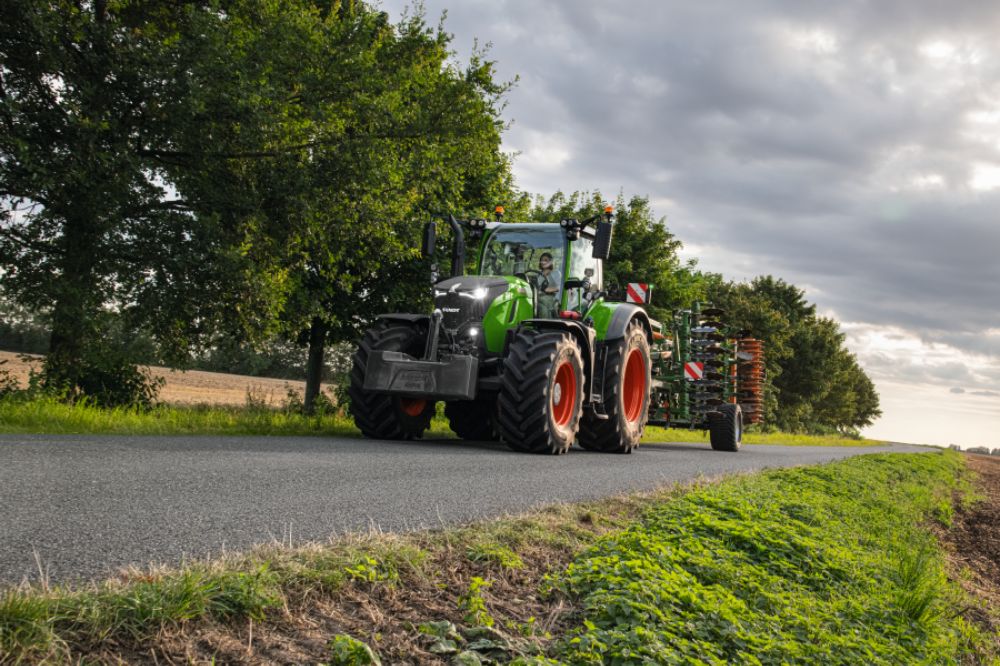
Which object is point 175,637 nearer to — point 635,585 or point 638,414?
point 635,585

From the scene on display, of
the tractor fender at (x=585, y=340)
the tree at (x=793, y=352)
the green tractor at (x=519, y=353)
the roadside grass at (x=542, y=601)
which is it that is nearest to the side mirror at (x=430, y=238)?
the green tractor at (x=519, y=353)

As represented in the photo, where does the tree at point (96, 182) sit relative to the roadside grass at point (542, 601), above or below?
above

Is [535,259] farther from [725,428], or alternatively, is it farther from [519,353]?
[725,428]

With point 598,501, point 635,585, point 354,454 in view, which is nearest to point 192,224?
point 354,454

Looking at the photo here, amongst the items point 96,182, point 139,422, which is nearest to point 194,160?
point 96,182

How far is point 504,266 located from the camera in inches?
425

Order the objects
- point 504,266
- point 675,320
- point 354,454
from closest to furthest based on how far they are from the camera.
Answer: point 354,454
point 504,266
point 675,320

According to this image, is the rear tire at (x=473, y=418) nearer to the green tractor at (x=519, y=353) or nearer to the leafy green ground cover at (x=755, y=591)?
the green tractor at (x=519, y=353)

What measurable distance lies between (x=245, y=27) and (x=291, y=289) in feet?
14.8

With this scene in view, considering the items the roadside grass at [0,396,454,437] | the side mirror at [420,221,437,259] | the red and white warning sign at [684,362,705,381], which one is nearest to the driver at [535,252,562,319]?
the side mirror at [420,221,437,259]

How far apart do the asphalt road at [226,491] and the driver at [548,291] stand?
9.01 ft

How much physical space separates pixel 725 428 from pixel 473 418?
5.90 metres

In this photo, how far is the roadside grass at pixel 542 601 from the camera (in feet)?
7.05

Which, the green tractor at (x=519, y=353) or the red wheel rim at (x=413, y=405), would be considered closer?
the green tractor at (x=519, y=353)
